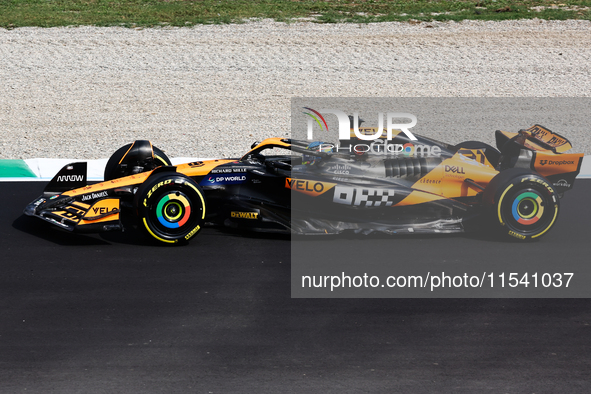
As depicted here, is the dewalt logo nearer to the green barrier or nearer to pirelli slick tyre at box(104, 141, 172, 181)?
pirelli slick tyre at box(104, 141, 172, 181)

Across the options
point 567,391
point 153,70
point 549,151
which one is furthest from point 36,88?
point 567,391

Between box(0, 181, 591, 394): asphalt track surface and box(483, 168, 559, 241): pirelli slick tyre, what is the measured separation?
155 centimetres

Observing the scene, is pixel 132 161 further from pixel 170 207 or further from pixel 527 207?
pixel 527 207

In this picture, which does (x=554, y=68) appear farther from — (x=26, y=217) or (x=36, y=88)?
(x=26, y=217)

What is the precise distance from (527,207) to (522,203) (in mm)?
72

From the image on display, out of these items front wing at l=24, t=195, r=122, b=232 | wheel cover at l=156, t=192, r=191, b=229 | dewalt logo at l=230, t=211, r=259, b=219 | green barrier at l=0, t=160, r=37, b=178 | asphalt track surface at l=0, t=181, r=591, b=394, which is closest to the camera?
asphalt track surface at l=0, t=181, r=591, b=394

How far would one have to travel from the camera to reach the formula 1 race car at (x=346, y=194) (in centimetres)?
712

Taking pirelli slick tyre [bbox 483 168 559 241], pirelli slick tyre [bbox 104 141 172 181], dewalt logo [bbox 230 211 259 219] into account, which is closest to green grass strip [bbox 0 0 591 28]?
pirelli slick tyre [bbox 104 141 172 181]

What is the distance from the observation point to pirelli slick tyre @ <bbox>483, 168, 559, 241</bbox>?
7152mm

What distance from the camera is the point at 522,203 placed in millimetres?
7215

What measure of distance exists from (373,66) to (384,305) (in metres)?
12.2

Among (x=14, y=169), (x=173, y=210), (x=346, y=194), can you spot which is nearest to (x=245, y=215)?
(x=173, y=210)

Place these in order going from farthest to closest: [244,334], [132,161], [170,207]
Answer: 1. [132,161]
2. [170,207]
3. [244,334]

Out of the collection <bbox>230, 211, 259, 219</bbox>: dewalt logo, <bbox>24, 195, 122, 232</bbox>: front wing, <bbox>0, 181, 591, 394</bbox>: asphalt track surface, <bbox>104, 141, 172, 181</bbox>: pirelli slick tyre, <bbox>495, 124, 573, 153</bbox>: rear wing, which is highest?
A: <bbox>495, 124, 573, 153</bbox>: rear wing
